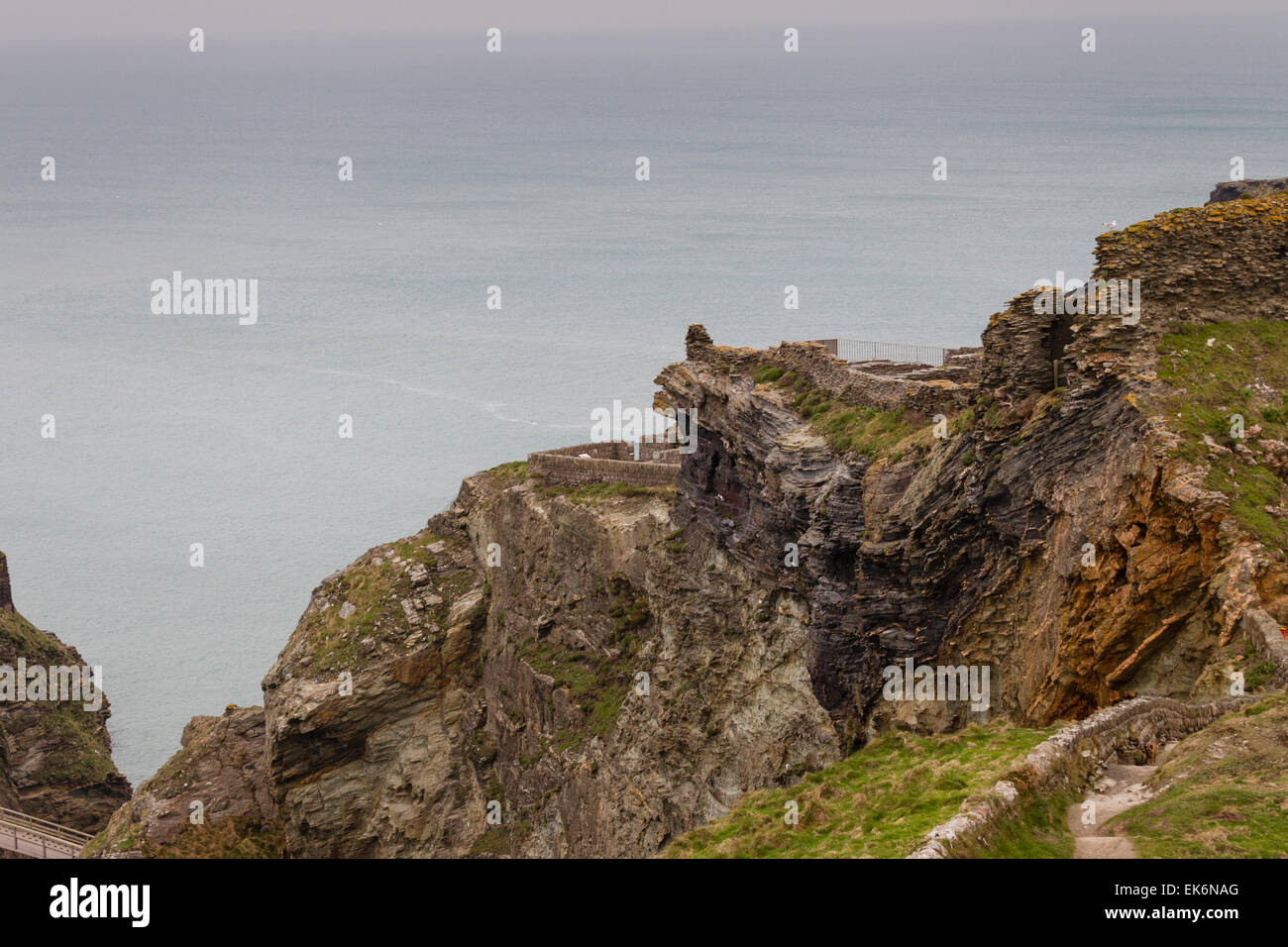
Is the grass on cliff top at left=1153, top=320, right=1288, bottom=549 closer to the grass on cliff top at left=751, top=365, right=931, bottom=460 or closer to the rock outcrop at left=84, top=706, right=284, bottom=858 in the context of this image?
the grass on cliff top at left=751, top=365, right=931, bottom=460

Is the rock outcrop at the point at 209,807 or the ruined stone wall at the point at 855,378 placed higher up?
the ruined stone wall at the point at 855,378

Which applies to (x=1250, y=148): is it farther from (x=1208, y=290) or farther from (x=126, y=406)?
(x=1208, y=290)

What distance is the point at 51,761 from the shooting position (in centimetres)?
7750

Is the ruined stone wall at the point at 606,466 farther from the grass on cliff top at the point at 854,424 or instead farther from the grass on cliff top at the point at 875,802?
the grass on cliff top at the point at 875,802

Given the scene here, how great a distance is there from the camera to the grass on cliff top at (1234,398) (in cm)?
2945

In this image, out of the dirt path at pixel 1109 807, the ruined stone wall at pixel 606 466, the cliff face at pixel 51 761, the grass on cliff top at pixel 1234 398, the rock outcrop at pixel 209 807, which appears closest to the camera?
the dirt path at pixel 1109 807

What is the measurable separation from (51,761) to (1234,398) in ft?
209

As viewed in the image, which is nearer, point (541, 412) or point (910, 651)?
point (910, 651)

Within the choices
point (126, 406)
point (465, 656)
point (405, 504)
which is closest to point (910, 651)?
point (465, 656)

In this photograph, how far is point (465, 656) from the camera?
63594 mm

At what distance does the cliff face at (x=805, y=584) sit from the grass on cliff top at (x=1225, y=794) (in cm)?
293

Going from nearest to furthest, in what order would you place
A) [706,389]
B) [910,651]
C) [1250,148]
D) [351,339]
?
[910,651], [706,389], [351,339], [1250,148]

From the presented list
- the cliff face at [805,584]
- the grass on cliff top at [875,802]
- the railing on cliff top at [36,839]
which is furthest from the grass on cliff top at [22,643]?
the grass on cliff top at [875,802]

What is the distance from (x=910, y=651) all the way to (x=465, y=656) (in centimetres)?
2871
